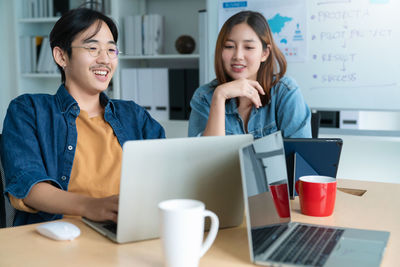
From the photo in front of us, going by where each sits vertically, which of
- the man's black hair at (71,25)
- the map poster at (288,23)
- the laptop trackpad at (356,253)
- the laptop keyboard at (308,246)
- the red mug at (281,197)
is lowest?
the laptop trackpad at (356,253)

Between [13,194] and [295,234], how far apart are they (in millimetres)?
702

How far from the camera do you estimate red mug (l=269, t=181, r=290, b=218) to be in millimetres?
966

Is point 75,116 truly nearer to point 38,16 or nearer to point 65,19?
point 65,19

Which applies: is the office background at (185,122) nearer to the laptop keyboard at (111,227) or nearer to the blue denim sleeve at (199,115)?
the blue denim sleeve at (199,115)

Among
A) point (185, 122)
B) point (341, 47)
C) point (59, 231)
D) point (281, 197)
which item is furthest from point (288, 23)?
point (59, 231)

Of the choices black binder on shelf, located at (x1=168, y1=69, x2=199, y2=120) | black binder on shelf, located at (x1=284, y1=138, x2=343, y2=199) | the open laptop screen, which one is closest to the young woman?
black binder on shelf, located at (x1=284, y1=138, x2=343, y2=199)

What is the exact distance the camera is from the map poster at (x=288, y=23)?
284 cm

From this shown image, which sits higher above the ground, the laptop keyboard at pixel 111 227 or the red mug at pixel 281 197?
the red mug at pixel 281 197

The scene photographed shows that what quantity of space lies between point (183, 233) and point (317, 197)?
493 millimetres

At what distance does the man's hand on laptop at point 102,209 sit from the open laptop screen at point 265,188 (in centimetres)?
30

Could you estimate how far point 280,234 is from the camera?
91cm

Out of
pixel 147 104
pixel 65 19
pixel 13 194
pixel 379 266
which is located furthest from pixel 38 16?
pixel 379 266

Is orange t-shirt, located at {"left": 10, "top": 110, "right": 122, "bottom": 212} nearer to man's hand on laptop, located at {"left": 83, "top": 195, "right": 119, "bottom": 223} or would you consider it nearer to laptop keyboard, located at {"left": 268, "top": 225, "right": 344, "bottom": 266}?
man's hand on laptop, located at {"left": 83, "top": 195, "right": 119, "bottom": 223}

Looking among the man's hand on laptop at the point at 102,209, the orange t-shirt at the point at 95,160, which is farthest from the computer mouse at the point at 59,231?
the orange t-shirt at the point at 95,160
